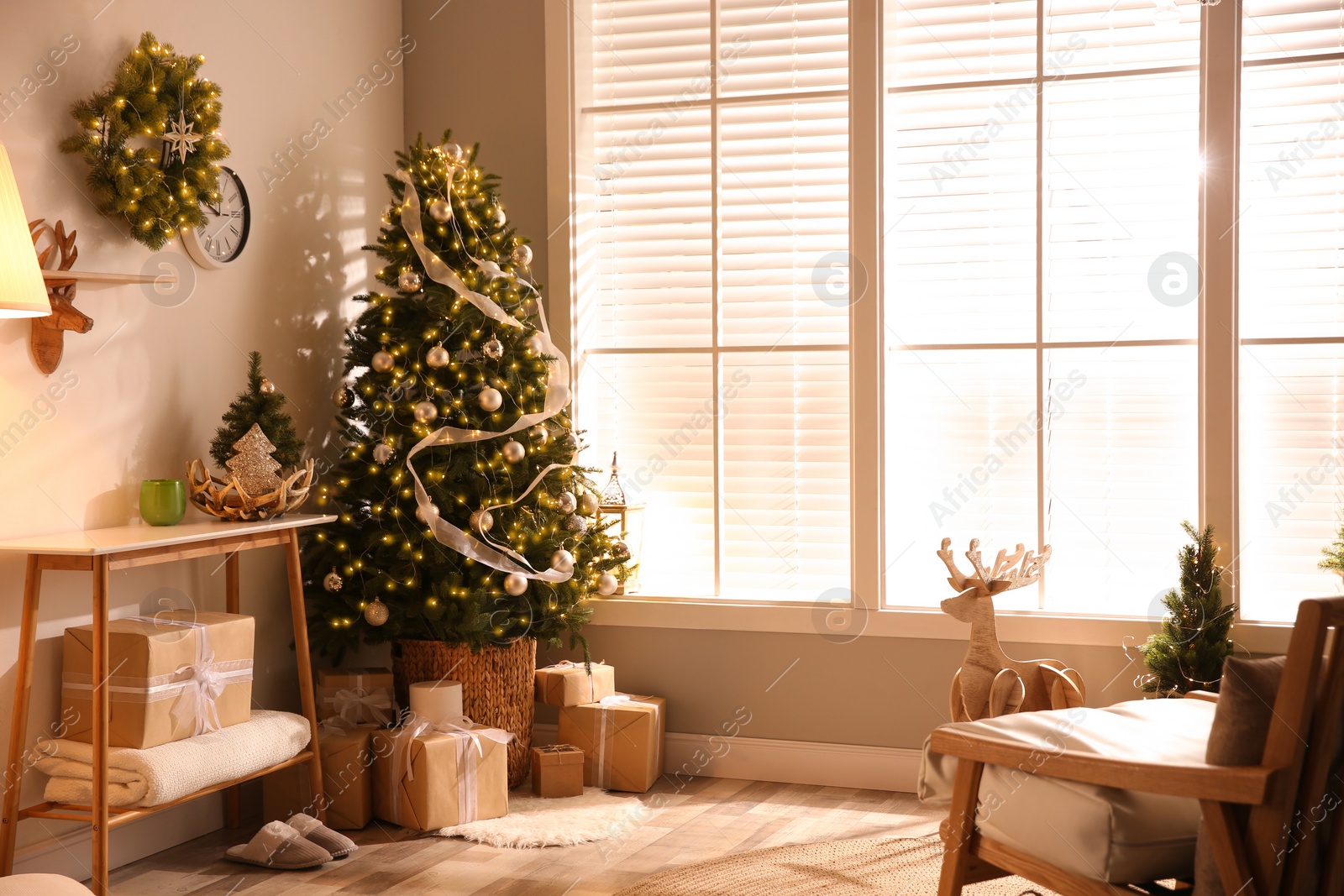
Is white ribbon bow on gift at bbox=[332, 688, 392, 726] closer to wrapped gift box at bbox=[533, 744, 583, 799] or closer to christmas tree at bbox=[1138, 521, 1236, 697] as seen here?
wrapped gift box at bbox=[533, 744, 583, 799]

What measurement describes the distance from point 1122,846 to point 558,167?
3078 millimetres

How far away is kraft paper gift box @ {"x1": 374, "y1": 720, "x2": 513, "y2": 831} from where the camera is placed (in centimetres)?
342

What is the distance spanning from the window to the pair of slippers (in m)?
1.44

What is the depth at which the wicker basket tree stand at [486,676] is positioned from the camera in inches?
147

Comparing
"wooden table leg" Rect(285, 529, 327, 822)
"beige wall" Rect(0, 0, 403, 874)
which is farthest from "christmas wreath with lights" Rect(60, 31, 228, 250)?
"wooden table leg" Rect(285, 529, 327, 822)

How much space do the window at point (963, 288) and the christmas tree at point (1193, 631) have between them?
17 centimetres

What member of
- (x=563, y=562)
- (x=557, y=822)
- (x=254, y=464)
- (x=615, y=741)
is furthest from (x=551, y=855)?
(x=254, y=464)

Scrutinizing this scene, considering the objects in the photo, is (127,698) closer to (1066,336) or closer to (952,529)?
(952,529)

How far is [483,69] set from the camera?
14.3 feet

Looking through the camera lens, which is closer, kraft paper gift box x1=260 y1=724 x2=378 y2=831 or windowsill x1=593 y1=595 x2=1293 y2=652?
kraft paper gift box x1=260 y1=724 x2=378 y2=831

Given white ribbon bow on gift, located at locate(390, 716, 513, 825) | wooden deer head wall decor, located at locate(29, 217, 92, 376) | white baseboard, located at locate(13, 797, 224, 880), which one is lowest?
white baseboard, located at locate(13, 797, 224, 880)

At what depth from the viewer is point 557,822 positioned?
347 cm

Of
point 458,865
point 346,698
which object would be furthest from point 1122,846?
point 346,698

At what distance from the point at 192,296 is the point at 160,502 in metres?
0.71
